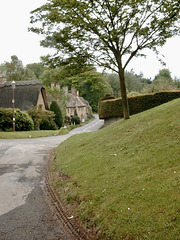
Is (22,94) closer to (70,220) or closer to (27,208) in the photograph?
(27,208)

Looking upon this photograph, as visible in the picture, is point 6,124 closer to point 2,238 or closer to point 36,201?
point 36,201

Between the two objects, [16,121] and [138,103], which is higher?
[138,103]

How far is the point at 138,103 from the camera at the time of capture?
23.4 meters

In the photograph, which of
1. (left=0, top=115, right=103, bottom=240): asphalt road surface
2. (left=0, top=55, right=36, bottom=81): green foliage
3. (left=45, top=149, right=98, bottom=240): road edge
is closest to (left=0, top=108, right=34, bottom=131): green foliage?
(left=0, top=115, right=103, bottom=240): asphalt road surface

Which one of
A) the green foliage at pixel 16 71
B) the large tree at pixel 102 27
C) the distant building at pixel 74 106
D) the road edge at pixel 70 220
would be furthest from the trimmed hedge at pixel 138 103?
the green foliage at pixel 16 71

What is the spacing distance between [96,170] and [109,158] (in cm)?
81

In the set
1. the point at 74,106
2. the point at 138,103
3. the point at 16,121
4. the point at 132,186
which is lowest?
the point at 132,186

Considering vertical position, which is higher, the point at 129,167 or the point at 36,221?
the point at 129,167

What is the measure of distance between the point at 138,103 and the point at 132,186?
62.2 ft

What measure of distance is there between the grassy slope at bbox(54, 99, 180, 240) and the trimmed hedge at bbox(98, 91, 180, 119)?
1333 centimetres

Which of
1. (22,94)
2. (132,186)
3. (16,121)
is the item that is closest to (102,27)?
(132,186)

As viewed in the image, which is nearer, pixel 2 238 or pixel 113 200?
pixel 2 238

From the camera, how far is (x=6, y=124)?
29.0 metres

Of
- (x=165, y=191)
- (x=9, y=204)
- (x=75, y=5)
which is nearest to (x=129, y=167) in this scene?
(x=165, y=191)
